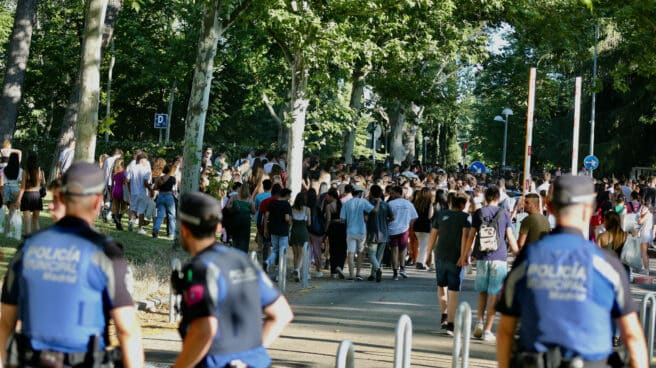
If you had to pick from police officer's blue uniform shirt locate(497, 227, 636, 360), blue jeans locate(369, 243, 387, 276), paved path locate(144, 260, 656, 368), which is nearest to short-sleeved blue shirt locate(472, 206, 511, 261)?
paved path locate(144, 260, 656, 368)

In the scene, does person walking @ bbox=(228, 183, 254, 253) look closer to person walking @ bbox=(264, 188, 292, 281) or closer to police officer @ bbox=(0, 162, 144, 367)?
person walking @ bbox=(264, 188, 292, 281)

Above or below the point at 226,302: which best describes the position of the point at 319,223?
above

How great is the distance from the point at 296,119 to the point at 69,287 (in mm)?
19159

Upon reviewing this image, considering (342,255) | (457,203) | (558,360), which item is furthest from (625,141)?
(558,360)

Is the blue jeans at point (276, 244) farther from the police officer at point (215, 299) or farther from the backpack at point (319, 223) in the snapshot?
the police officer at point (215, 299)

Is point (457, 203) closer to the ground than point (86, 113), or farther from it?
closer to the ground

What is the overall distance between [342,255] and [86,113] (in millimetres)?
8377

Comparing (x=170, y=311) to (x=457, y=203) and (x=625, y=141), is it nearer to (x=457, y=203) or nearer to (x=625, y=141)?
(x=457, y=203)

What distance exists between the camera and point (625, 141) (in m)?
54.3

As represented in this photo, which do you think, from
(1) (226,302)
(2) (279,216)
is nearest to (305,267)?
(2) (279,216)

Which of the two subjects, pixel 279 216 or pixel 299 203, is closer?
pixel 279 216

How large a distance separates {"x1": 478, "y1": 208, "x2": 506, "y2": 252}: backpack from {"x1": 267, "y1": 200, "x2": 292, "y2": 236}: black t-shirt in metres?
6.09

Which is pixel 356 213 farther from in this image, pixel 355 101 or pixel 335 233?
pixel 355 101

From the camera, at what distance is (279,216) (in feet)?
59.5
